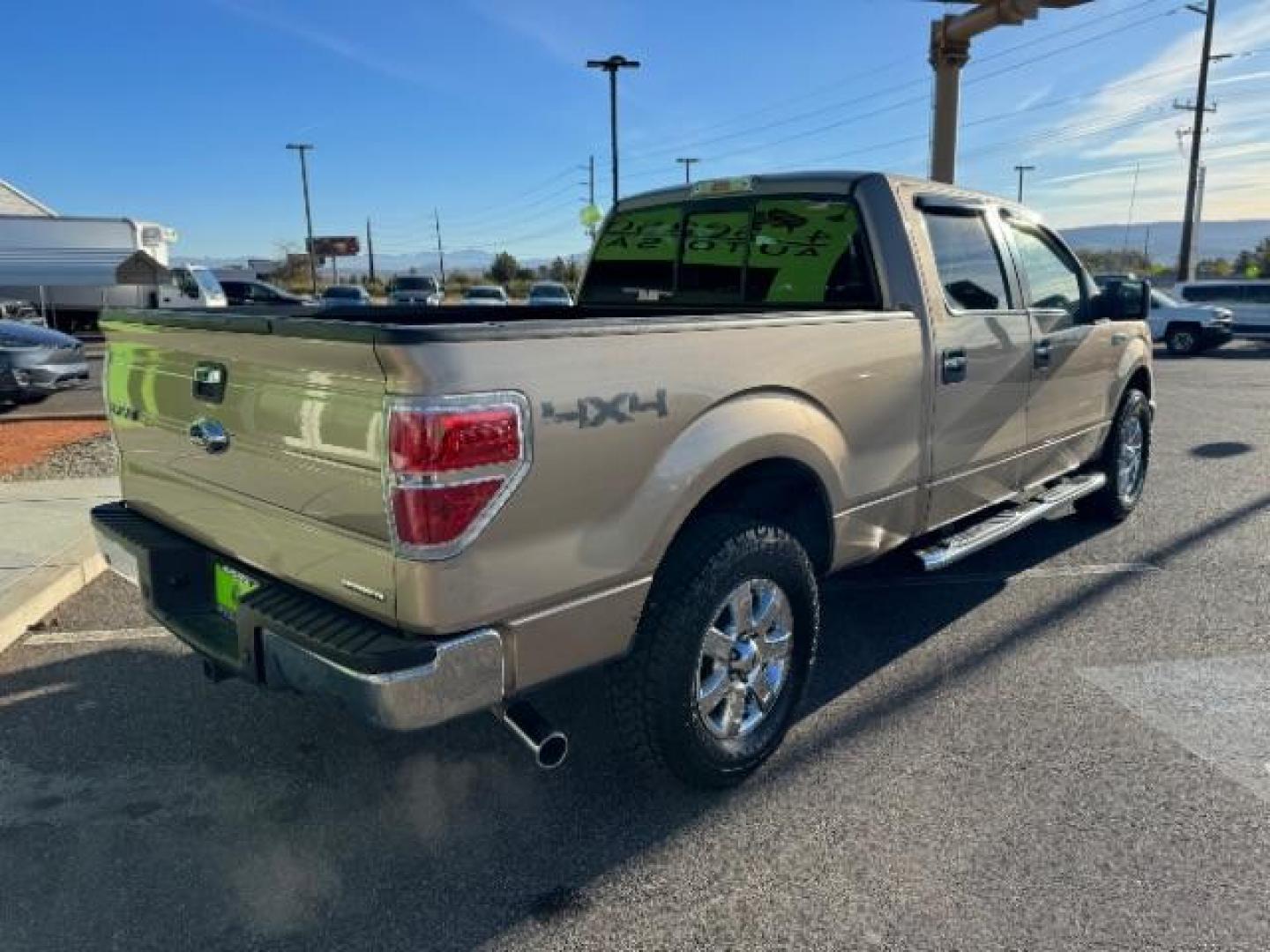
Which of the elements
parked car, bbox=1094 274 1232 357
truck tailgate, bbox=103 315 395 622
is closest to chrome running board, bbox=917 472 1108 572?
truck tailgate, bbox=103 315 395 622

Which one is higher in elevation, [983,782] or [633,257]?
[633,257]

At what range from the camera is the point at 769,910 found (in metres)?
2.44

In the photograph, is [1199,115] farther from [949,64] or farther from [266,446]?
[266,446]

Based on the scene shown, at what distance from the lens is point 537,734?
2.43 metres

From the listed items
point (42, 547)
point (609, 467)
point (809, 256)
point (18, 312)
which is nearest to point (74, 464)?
point (42, 547)

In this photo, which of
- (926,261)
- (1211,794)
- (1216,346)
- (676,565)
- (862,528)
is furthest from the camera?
(1216,346)

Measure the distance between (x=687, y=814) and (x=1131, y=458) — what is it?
4.63m

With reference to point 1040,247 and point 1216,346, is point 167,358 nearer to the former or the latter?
point 1040,247

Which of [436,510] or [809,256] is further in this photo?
[809,256]

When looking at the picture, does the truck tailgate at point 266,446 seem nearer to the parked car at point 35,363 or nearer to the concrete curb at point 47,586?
the concrete curb at point 47,586

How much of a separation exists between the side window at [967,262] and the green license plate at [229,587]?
289cm

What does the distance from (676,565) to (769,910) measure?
967 mm

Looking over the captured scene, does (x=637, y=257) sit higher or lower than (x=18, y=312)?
higher

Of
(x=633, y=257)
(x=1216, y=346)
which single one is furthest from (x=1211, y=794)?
(x=1216, y=346)
